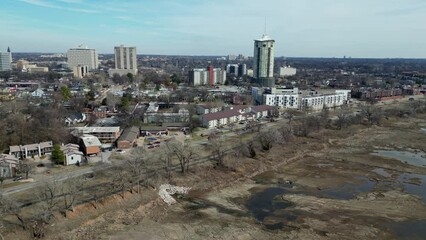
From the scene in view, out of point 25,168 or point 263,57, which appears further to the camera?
point 263,57

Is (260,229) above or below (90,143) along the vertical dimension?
below

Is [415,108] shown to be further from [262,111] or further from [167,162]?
[167,162]

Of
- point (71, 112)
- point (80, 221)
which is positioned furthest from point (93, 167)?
point (71, 112)

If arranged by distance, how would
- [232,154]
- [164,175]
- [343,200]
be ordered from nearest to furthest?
[343,200] < [164,175] < [232,154]

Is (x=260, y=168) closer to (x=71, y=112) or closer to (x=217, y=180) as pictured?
(x=217, y=180)

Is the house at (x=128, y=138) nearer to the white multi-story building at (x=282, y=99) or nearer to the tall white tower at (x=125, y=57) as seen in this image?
the white multi-story building at (x=282, y=99)

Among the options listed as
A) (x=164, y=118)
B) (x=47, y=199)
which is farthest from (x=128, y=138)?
(x=47, y=199)

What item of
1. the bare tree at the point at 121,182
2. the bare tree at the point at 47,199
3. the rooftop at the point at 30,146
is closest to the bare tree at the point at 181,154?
the bare tree at the point at 121,182
